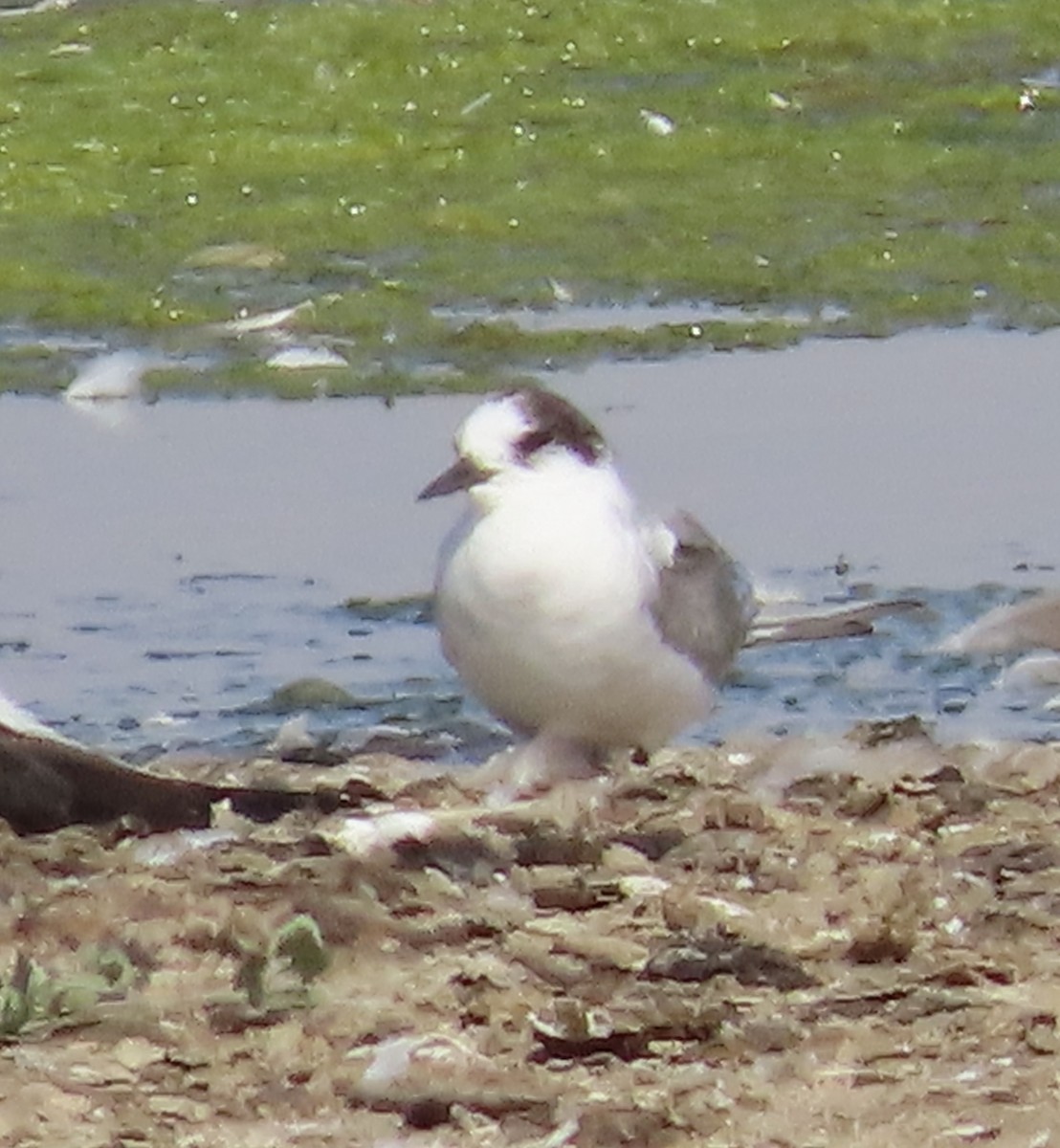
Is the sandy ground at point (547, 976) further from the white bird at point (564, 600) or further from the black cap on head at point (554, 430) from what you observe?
the black cap on head at point (554, 430)

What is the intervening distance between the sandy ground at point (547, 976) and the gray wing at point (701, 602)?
763mm

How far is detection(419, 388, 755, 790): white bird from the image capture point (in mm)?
7070

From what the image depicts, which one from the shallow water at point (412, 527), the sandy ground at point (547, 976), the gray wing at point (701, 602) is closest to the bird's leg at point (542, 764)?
the gray wing at point (701, 602)

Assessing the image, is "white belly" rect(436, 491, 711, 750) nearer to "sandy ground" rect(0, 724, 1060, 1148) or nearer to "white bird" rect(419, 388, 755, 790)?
"white bird" rect(419, 388, 755, 790)

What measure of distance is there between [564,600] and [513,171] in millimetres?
12613

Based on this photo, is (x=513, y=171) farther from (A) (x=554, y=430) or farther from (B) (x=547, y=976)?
(B) (x=547, y=976)

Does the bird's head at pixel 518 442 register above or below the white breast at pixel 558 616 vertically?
above

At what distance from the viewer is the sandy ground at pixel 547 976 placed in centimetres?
464

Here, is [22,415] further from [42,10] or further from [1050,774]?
[42,10]

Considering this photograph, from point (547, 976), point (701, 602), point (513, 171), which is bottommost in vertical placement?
point (547, 976)

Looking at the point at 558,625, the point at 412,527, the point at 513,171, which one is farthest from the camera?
the point at 513,171

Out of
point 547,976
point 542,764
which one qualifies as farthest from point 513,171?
point 547,976

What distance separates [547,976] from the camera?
17.1 ft

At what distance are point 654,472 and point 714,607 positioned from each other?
3531 millimetres
